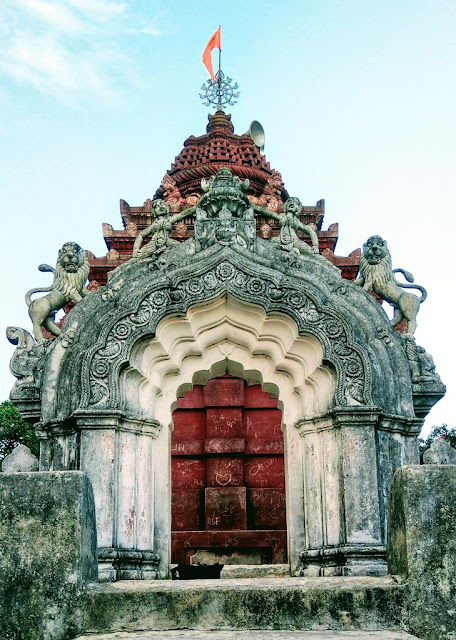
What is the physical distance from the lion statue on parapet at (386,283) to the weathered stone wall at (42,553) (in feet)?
19.7

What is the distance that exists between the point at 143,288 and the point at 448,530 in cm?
583

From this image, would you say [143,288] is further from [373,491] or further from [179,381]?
[373,491]

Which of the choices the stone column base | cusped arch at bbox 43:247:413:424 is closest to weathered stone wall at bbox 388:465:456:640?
the stone column base

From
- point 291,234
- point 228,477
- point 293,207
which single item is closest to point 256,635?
point 291,234

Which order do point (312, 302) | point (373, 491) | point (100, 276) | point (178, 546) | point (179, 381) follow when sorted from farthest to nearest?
1. point (100, 276)
2. point (178, 546)
3. point (179, 381)
4. point (312, 302)
5. point (373, 491)

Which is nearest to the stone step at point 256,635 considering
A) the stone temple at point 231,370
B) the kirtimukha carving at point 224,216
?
the stone temple at point 231,370

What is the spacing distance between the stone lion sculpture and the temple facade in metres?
0.02

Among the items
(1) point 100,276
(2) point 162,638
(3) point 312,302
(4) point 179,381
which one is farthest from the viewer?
(1) point 100,276

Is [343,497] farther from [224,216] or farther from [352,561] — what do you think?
[224,216]

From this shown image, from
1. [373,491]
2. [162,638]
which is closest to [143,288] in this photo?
[373,491]

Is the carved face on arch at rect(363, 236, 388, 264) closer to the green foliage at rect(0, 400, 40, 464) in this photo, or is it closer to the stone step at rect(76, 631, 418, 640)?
the stone step at rect(76, 631, 418, 640)

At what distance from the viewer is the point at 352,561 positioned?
9.80m

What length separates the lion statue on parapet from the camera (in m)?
11.4

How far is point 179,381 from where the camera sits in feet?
38.8
